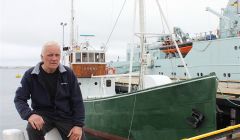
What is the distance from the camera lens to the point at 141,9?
1080 centimetres

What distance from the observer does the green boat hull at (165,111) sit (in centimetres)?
928

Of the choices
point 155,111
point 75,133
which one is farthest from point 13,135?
point 155,111

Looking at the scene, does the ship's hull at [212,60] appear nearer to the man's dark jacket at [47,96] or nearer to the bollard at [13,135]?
the man's dark jacket at [47,96]

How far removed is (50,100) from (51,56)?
0.56 metres

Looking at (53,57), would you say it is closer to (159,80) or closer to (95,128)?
(159,80)

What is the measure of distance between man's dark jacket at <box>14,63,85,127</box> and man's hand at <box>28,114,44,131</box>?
9cm

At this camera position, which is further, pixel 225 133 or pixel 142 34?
pixel 142 34

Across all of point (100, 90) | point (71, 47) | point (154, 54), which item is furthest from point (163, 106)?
point (154, 54)

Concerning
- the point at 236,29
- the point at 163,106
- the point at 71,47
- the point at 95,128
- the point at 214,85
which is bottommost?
the point at 95,128

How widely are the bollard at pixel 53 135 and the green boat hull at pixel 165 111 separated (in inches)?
216

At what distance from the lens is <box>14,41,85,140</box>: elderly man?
4.32 m

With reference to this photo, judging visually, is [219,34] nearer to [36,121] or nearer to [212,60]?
[212,60]

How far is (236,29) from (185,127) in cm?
2346

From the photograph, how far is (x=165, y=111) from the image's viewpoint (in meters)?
10.0
